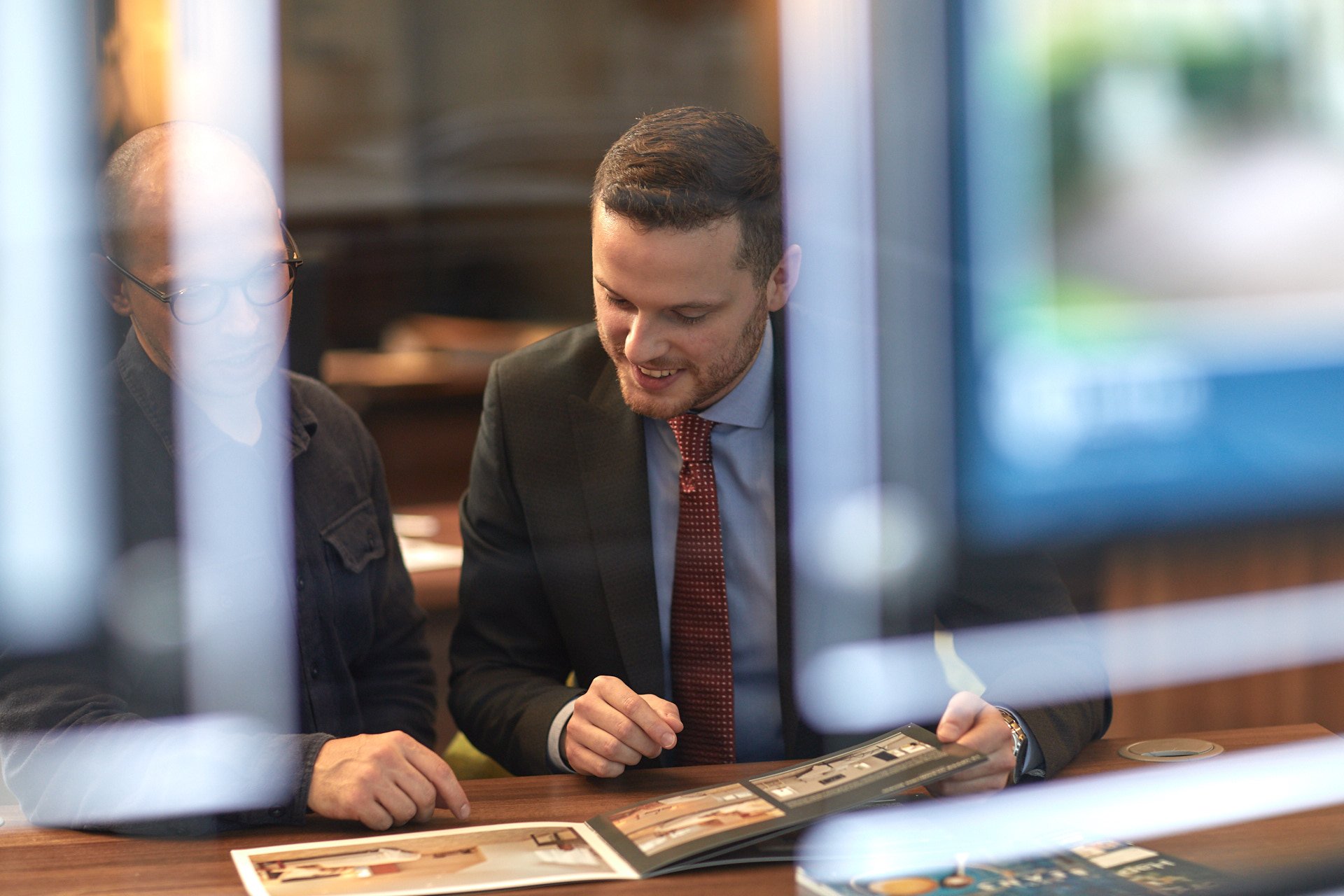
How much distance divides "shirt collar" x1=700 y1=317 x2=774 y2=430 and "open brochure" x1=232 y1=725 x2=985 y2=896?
427mm

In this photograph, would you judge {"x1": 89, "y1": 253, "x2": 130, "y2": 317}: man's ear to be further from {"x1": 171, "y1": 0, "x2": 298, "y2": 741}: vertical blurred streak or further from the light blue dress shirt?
the light blue dress shirt

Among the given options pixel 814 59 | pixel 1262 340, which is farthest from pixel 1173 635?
pixel 814 59

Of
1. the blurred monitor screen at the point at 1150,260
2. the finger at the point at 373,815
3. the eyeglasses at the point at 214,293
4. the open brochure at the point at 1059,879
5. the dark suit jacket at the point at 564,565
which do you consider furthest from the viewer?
the blurred monitor screen at the point at 1150,260

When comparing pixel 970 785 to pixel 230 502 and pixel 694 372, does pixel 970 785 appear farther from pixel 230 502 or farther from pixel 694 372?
pixel 230 502

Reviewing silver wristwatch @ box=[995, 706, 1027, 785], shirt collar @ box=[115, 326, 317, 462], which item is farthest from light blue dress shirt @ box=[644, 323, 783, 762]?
shirt collar @ box=[115, 326, 317, 462]

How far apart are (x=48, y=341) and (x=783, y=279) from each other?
0.84 m

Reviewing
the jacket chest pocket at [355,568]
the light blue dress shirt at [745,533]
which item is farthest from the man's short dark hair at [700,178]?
the jacket chest pocket at [355,568]

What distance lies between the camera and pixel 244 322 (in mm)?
1172

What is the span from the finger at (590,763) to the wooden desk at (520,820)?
0.02m

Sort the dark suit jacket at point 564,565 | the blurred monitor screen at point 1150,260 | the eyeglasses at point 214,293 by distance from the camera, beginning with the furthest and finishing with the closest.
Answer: the blurred monitor screen at point 1150,260 < the dark suit jacket at point 564,565 < the eyeglasses at point 214,293

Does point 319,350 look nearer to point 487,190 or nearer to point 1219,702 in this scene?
point 1219,702

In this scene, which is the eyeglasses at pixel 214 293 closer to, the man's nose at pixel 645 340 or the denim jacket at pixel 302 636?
the denim jacket at pixel 302 636

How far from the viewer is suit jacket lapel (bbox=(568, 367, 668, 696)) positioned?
1297 mm

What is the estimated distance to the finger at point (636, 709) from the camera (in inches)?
41.3
